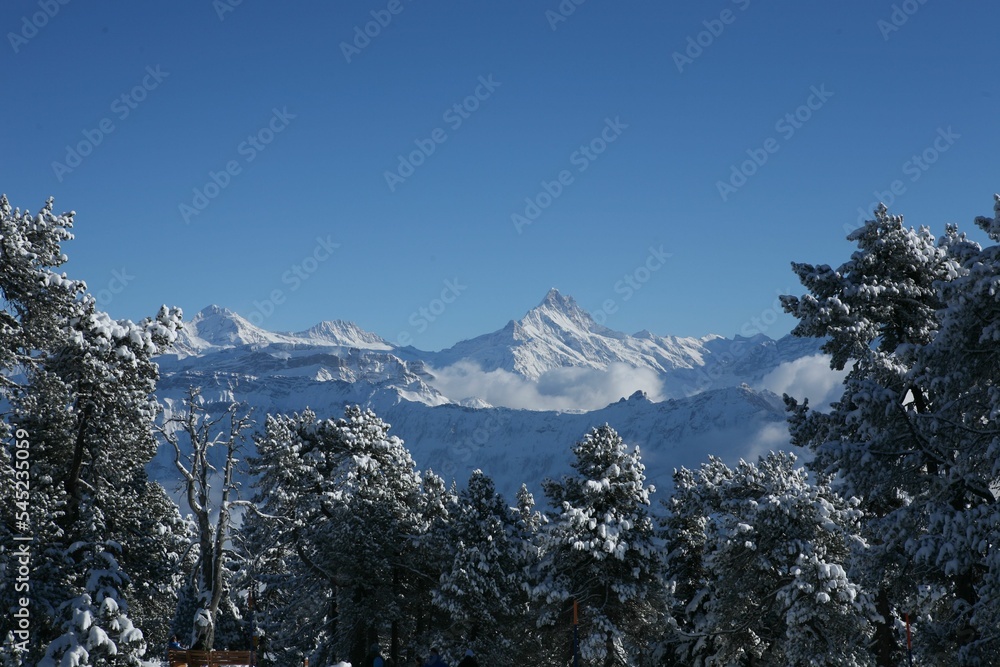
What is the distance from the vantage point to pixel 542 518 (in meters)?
47.4

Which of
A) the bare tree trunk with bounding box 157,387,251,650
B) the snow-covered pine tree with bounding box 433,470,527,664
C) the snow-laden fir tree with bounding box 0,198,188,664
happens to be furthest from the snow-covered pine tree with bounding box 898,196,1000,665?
the snow-covered pine tree with bounding box 433,470,527,664

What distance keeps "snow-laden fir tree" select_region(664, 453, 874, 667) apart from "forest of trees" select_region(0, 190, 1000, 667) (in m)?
0.09

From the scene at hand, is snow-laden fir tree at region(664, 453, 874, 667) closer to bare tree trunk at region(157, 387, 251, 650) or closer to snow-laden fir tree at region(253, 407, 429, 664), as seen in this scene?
snow-laden fir tree at region(253, 407, 429, 664)

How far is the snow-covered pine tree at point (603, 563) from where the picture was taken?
118ft

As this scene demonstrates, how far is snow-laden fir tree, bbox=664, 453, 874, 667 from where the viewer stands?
29578 millimetres

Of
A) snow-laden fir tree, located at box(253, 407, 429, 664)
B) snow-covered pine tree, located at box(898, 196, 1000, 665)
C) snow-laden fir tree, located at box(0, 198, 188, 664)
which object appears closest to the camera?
snow-covered pine tree, located at box(898, 196, 1000, 665)

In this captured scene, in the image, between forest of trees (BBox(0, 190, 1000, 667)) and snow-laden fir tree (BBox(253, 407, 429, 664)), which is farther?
snow-laden fir tree (BBox(253, 407, 429, 664))

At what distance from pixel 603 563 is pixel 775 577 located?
778cm

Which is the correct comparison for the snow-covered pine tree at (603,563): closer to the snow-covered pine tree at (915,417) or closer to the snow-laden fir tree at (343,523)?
the snow-laden fir tree at (343,523)

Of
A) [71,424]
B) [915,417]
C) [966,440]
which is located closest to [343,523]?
[71,424]

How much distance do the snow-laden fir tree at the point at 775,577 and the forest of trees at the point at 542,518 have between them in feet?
0.31

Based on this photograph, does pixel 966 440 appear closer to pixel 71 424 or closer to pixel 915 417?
pixel 915 417

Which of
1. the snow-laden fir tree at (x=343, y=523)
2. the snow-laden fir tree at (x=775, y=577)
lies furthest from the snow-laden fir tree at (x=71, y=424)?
the snow-laden fir tree at (x=775, y=577)

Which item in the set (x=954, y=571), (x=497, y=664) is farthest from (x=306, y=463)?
(x=954, y=571)
